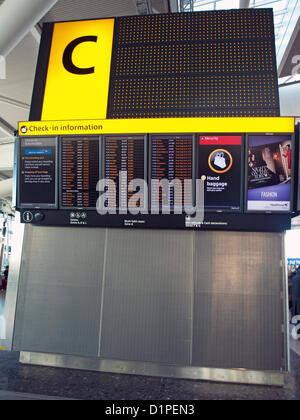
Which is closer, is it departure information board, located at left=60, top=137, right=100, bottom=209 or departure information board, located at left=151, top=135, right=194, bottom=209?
departure information board, located at left=151, top=135, right=194, bottom=209

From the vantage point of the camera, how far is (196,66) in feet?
13.6

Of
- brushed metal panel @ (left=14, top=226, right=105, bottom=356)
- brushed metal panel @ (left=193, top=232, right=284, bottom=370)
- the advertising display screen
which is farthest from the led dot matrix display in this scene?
brushed metal panel @ (left=14, top=226, right=105, bottom=356)

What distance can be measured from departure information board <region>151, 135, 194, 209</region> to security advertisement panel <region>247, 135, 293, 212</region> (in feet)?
1.97

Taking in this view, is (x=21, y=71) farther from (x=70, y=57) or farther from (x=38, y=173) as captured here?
(x=38, y=173)

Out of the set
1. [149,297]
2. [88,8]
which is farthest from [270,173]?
[88,8]

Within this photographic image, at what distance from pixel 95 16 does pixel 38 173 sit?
438 cm

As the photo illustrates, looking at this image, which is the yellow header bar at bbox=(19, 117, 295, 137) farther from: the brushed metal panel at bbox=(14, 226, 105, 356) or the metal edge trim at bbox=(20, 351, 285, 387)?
the metal edge trim at bbox=(20, 351, 285, 387)

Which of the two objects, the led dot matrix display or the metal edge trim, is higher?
the led dot matrix display

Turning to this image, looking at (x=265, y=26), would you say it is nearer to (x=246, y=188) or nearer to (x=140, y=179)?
(x=246, y=188)

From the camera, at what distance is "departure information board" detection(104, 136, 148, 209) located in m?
3.79

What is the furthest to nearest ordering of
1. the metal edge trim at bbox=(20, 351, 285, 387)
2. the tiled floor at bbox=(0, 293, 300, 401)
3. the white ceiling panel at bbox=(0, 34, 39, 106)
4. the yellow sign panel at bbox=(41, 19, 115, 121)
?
the white ceiling panel at bbox=(0, 34, 39, 106)
the yellow sign panel at bbox=(41, 19, 115, 121)
the metal edge trim at bbox=(20, 351, 285, 387)
the tiled floor at bbox=(0, 293, 300, 401)

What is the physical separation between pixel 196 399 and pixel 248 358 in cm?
79

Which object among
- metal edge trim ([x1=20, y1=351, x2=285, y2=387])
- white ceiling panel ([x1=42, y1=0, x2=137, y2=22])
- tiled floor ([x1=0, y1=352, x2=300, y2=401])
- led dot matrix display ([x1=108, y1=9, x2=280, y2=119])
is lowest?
tiled floor ([x1=0, y1=352, x2=300, y2=401])
